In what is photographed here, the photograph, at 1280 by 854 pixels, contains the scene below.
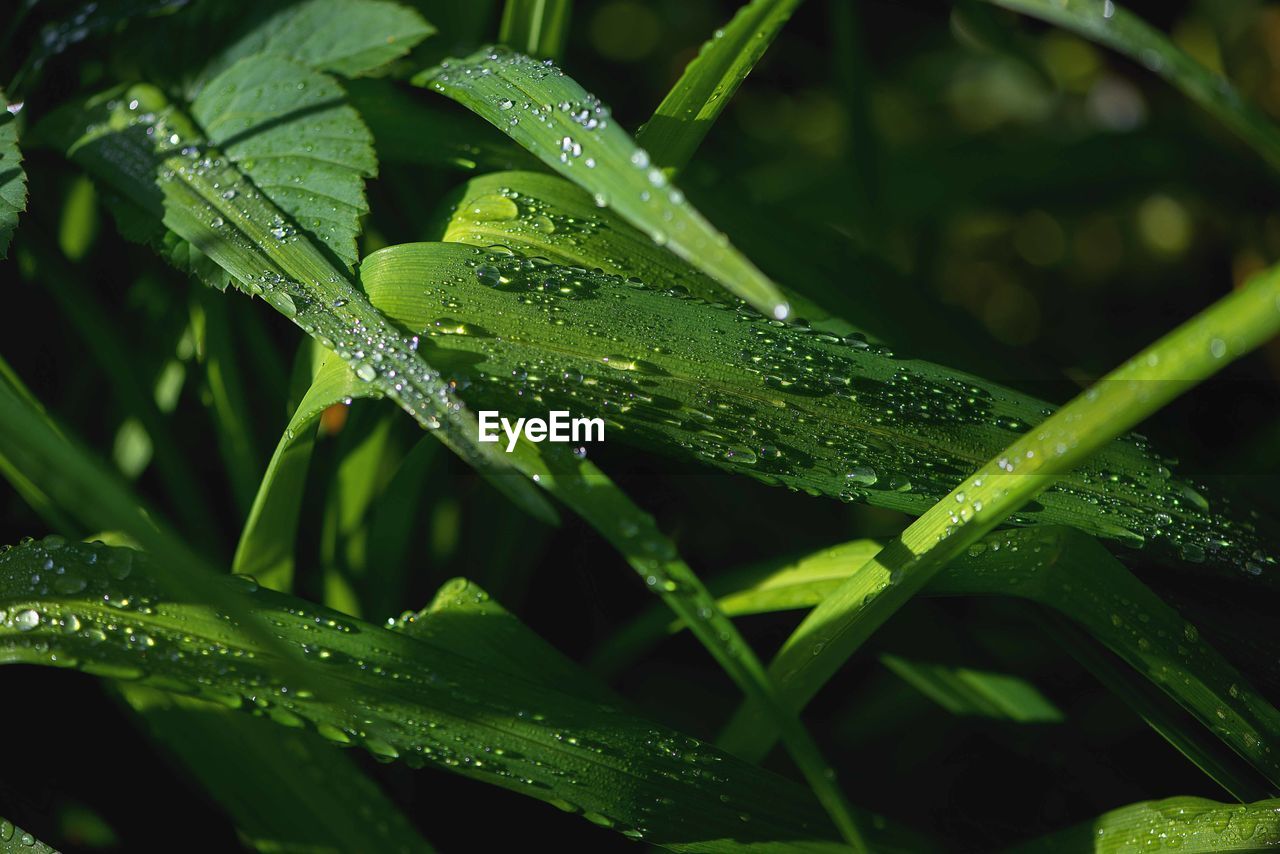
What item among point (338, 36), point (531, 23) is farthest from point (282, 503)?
point (531, 23)

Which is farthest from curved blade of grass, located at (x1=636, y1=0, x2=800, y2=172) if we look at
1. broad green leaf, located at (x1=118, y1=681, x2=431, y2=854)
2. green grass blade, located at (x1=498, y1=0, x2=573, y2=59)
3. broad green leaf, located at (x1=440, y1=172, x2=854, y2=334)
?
broad green leaf, located at (x1=118, y1=681, x2=431, y2=854)

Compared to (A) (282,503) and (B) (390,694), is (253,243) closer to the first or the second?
(A) (282,503)

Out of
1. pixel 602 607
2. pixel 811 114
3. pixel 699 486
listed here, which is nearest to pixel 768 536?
pixel 699 486

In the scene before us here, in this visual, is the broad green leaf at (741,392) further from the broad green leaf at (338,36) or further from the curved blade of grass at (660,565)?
the broad green leaf at (338,36)

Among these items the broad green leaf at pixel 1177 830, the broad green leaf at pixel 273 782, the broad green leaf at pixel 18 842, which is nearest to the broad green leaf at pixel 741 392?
the broad green leaf at pixel 1177 830

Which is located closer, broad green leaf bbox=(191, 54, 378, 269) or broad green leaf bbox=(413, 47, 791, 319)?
broad green leaf bbox=(413, 47, 791, 319)

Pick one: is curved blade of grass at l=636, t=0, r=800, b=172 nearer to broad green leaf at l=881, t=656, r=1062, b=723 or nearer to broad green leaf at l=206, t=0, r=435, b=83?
broad green leaf at l=206, t=0, r=435, b=83

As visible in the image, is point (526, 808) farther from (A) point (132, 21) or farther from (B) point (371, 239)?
(A) point (132, 21)
